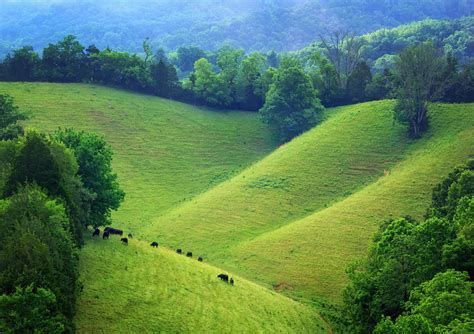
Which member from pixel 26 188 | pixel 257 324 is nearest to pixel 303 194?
pixel 257 324

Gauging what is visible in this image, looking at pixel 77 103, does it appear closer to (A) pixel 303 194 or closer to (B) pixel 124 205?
(B) pixel 124 205

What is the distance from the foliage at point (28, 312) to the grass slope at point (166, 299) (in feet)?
17.2

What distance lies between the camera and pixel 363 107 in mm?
105312

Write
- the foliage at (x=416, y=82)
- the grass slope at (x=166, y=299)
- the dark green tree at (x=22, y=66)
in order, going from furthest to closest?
the dark green tree at (x=22, y=66), the foliage at (x=416, y=82), the grass slope at (x=166, y=299)

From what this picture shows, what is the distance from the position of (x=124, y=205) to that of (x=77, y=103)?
36539 millimetres

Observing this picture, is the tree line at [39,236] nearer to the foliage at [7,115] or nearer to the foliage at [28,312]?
the foliage at [28,312]

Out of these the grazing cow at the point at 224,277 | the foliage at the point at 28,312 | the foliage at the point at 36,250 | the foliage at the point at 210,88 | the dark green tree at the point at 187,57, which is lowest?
the grazing cow at the point at 224,277

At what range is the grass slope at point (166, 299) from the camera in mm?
34750

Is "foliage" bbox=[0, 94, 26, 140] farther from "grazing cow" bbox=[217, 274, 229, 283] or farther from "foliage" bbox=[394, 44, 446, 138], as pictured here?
"foliage" bbox=[394, 44, 446, 138]

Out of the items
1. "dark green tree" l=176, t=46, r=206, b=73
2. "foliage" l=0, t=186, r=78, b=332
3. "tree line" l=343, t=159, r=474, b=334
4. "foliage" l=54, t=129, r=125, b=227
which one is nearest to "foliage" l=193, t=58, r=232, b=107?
"foliage" l=54, t=129, r=125, b=227

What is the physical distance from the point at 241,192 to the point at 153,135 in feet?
97.0

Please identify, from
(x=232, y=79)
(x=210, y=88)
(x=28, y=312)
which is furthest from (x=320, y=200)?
(x=232, y=79)

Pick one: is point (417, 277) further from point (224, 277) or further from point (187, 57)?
point (187, 57)

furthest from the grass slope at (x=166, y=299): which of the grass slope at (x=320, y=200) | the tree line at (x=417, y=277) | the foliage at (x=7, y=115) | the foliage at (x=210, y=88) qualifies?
the foliage at (x=210, y=88)
